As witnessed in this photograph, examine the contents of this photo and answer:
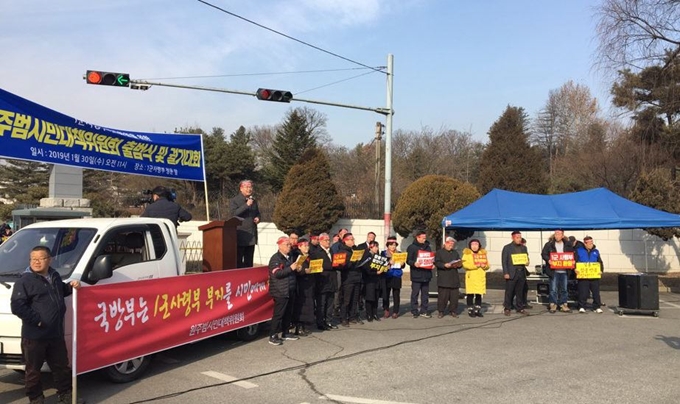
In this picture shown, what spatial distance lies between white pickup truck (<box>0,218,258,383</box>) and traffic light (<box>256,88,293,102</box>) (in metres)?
9.53

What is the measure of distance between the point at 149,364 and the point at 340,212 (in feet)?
51.7

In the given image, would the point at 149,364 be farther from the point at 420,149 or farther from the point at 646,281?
the point at 420,149

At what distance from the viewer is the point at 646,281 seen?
1228 centimetres

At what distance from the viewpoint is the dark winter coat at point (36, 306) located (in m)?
5.32

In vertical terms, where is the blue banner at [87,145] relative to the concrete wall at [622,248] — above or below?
above

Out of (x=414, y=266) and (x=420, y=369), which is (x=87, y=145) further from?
(x=420, y=369)

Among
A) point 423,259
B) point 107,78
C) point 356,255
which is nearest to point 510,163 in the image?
point 423,259

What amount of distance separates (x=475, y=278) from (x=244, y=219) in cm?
561

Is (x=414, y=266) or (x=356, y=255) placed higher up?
(x=356, y=255)

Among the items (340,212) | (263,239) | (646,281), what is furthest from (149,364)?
(263,239)

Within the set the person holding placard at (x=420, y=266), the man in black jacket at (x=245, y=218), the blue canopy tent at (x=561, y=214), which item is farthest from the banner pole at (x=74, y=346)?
the blue canopy tent at (x=561, y=214)

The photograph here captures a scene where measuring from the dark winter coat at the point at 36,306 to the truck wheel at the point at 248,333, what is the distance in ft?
12.6

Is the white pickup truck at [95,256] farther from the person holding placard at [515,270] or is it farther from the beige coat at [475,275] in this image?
the person holding placard at [515,270]

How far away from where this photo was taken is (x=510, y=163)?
96.4 ft
